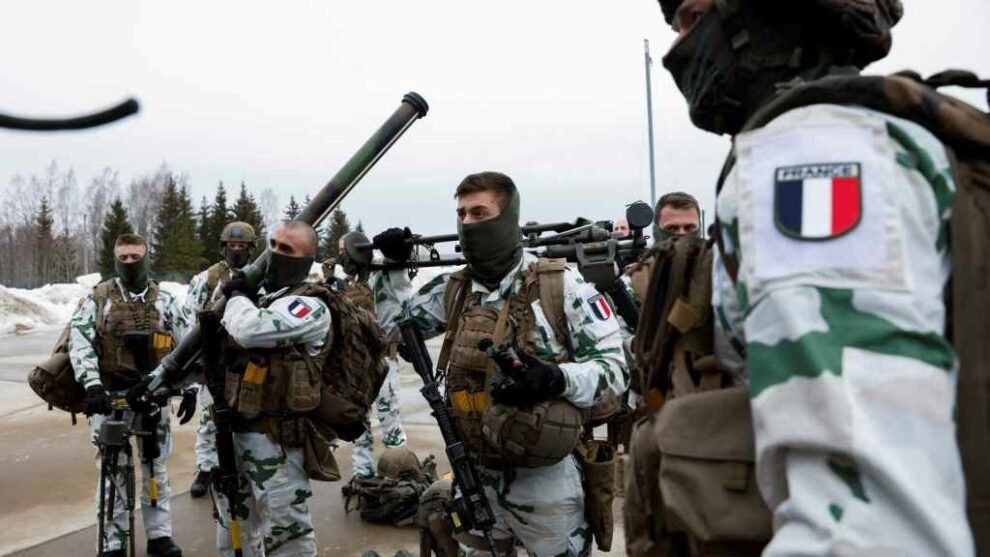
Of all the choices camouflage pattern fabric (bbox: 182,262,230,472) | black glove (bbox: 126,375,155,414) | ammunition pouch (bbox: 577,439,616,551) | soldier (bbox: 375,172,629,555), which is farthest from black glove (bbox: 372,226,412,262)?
camouflage pattern fabric (bbox: 182,262,230,472)

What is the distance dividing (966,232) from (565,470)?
7.76 ft

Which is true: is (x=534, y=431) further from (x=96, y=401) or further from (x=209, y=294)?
(x=209, y=294)

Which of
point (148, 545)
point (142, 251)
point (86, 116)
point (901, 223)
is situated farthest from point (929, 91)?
point (142, 251)

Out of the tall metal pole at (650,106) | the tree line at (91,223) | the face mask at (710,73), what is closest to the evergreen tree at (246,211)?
the tree line at (91,223)

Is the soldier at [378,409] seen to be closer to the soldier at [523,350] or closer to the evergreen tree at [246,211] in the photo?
the soldier at [523,350]

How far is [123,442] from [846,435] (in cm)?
446

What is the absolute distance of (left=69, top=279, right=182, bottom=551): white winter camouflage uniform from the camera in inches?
178

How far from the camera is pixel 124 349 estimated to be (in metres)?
5.16

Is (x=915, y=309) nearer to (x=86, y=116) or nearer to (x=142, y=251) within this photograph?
(x=86, y=116)

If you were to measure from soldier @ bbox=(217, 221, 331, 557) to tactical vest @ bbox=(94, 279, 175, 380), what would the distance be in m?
1.75

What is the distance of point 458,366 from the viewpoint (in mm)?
3096

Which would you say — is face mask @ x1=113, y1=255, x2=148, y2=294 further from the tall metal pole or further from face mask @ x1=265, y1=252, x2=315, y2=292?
the tall metal pole

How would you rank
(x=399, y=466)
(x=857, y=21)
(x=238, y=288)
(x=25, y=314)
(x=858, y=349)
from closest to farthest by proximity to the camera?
1. (x=858, y=349)
2. (x=857, y=21)
3. (x=238, y=288)
4. (x=399, y=466)
5. (x=25, y=314)

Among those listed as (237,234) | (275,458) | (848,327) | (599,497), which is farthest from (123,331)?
(848,327)
